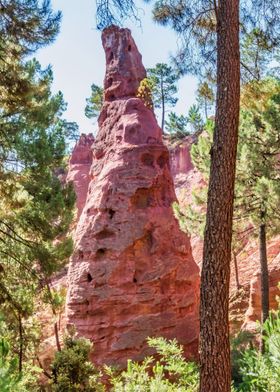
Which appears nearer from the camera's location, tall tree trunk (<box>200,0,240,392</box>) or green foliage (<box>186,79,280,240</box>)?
tall tree trunk (<box>200,0,240,392</box>)

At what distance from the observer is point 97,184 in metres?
13.5

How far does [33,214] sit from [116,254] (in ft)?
14.0

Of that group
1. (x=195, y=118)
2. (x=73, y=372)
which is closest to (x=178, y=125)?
(x=195, y=118)

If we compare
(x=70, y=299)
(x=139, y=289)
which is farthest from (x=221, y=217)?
(x=70, y=299)

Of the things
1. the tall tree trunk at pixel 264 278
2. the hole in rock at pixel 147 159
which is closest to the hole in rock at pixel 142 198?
the hole in rock at pixel 147 159

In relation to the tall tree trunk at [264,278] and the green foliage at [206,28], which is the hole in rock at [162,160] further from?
the green foliage at [206,28]

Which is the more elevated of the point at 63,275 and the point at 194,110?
the point at 194,110

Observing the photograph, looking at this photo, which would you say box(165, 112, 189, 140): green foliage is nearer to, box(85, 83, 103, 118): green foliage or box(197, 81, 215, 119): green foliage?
box(85, 83, 103, 118): green foliage

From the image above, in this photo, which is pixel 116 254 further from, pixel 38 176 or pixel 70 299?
pixel 38 176

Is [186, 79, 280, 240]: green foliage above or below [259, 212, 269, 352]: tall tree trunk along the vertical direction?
→ above

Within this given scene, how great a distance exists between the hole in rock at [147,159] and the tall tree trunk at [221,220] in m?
8.94

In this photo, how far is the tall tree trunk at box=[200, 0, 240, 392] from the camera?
3.51 meters

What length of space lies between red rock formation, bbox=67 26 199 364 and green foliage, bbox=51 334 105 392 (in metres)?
4.55

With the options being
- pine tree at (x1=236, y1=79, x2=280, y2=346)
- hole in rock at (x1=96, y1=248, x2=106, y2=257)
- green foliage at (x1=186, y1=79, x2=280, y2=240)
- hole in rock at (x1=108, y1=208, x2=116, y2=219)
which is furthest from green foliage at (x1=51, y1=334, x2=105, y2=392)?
hole in rock at (x1=108, y1=208, x2=116, y2=219)
